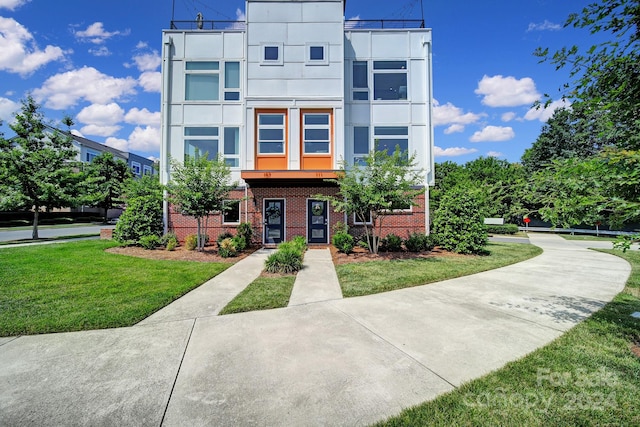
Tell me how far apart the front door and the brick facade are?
0.20 m

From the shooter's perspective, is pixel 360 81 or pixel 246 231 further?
pixel 360 81

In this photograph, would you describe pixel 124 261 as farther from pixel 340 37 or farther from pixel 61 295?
pixel 340 37

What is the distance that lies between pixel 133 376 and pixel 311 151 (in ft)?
36.1

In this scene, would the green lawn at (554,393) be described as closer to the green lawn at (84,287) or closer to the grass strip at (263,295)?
the grass strip at (263,295)

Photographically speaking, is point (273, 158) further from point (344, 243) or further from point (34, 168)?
point (34, 168)

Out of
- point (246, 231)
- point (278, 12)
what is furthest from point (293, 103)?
point (246, 231)

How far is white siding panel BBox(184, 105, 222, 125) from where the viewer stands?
526 inches

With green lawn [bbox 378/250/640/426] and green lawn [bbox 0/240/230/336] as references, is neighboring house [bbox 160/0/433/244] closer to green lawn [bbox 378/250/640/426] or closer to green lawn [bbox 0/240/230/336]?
green lawn [bbox 0/240/230/336]

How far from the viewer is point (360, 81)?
45.1 feet

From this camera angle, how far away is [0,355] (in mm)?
3395

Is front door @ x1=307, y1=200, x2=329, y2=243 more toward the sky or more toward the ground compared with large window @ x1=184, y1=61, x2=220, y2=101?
more toward the ground

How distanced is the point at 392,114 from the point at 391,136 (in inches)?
42.2

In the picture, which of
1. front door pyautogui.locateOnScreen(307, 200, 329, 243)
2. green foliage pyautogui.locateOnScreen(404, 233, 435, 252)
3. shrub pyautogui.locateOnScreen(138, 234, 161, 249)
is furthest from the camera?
front door pyautogui.locateOnScreen(307, 200, 329, 243)

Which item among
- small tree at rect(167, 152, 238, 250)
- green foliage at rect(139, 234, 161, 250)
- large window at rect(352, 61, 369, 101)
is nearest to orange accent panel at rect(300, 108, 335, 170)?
large window at rect(352, 61, 369, 101)
